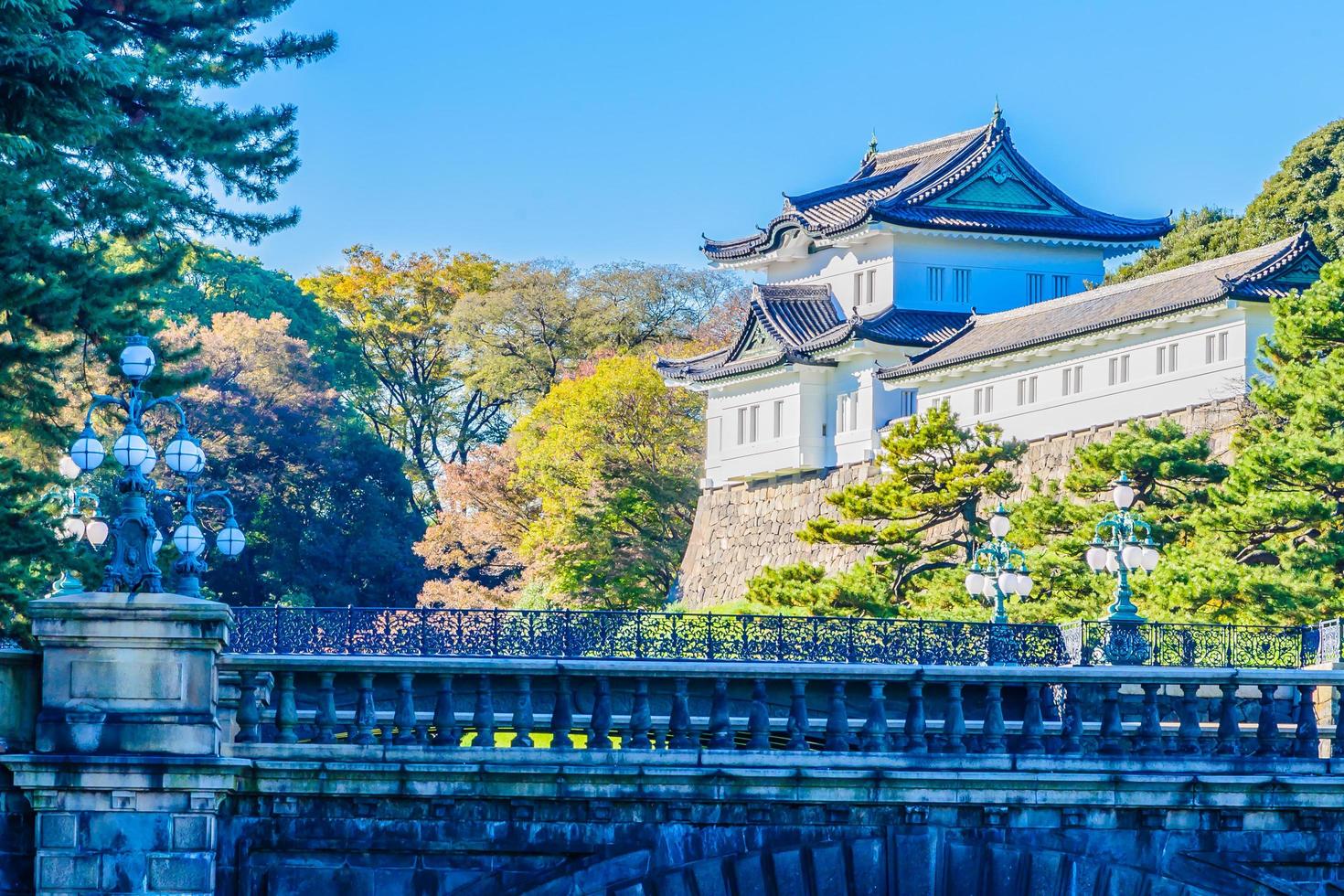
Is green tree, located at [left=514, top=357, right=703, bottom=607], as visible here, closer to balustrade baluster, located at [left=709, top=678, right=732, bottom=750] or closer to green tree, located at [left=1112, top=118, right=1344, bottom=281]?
green tree, located at [left=1112, top=118, right=1344, bottom=281]

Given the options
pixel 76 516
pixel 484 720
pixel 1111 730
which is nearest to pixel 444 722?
pixel 484 720

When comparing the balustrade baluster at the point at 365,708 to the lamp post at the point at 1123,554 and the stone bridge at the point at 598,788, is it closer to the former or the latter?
the stone bridge at the point at 598,788

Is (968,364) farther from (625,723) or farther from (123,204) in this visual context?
(625,723)

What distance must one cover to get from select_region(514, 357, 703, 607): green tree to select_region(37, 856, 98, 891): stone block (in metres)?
51.2

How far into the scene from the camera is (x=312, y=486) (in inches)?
2950

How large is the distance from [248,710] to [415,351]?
70537 millimetres

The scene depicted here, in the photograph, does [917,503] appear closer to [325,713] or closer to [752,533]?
[752,533]

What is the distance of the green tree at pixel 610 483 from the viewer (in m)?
70.0

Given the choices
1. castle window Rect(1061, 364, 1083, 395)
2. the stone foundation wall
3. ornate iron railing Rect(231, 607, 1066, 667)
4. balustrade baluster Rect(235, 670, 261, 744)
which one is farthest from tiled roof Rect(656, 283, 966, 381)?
balustrade baluster Rect(235, 670, 261, 744)

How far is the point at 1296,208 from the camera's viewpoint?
2763 inches

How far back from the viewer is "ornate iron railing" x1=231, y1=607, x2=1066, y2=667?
2983cm

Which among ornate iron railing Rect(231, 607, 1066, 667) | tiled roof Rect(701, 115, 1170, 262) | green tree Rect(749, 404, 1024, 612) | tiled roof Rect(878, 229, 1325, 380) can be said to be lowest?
ornate iron railing Rect(231, 607, 1066, 667)

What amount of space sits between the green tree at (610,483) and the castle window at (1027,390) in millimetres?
13655

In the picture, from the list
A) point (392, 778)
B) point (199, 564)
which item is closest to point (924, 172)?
point (199, 564)
